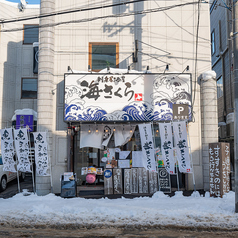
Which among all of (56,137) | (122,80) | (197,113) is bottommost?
(56,137)

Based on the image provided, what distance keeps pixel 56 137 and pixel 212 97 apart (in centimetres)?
760

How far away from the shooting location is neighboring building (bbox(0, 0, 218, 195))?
477 inches

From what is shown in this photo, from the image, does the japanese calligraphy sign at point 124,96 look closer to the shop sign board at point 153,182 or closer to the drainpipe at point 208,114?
the drainpipe at point 208,114

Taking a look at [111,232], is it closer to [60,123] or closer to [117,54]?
[60,123]

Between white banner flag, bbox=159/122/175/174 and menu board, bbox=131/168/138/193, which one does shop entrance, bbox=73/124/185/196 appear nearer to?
menu board, bbox=131/168/138/193

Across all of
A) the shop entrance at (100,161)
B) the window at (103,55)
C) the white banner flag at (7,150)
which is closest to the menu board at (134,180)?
the shop entrance at (100,161)

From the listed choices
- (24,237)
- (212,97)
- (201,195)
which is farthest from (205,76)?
(24,237)

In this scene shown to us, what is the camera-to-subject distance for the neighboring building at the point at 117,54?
12.1 metres

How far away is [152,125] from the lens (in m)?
11.5

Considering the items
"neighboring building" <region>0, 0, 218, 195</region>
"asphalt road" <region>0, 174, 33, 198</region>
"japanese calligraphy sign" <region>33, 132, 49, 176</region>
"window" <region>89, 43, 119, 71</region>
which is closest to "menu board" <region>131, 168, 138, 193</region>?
"neighboring building" <region>0, 0, 218, 195</region>

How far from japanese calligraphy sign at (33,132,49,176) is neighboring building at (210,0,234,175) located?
47.7 ft

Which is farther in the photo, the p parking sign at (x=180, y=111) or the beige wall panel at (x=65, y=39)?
the beige wall panel at (x=65, y=39)

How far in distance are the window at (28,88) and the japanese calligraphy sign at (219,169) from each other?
14809mm

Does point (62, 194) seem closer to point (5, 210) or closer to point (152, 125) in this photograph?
point (5, 210)
